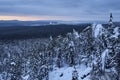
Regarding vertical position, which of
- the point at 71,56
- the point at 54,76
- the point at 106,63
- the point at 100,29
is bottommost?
the point at 54,76

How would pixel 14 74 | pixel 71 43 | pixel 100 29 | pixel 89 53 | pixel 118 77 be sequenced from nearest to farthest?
pixel 118 77 → pixel 100 29 → pixel 89 53 → pixel 14 74 → pixel 71 43

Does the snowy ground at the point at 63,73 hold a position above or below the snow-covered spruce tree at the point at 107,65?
below

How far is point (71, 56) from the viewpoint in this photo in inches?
1215

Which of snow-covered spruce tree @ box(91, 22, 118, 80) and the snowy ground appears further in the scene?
the snowy ground

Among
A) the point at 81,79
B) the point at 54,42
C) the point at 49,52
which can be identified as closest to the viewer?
the point at 81,79

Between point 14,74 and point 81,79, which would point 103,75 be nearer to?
point 81,79

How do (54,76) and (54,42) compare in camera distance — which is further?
(54,42)

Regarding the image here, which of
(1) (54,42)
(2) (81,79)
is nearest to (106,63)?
(2) (81,79)

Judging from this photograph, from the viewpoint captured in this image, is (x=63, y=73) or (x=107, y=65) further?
(x=63, y=73)

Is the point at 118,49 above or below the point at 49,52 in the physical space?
above

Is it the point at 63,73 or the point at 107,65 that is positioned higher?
the point at 107,65

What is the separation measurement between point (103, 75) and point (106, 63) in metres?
0.83

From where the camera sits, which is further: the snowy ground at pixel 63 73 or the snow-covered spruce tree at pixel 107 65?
the snowy ground at pixel 63 73

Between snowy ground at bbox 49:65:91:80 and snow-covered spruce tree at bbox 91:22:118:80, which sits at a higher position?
snow-covered spruce tree at bbox 91:22:118:80
